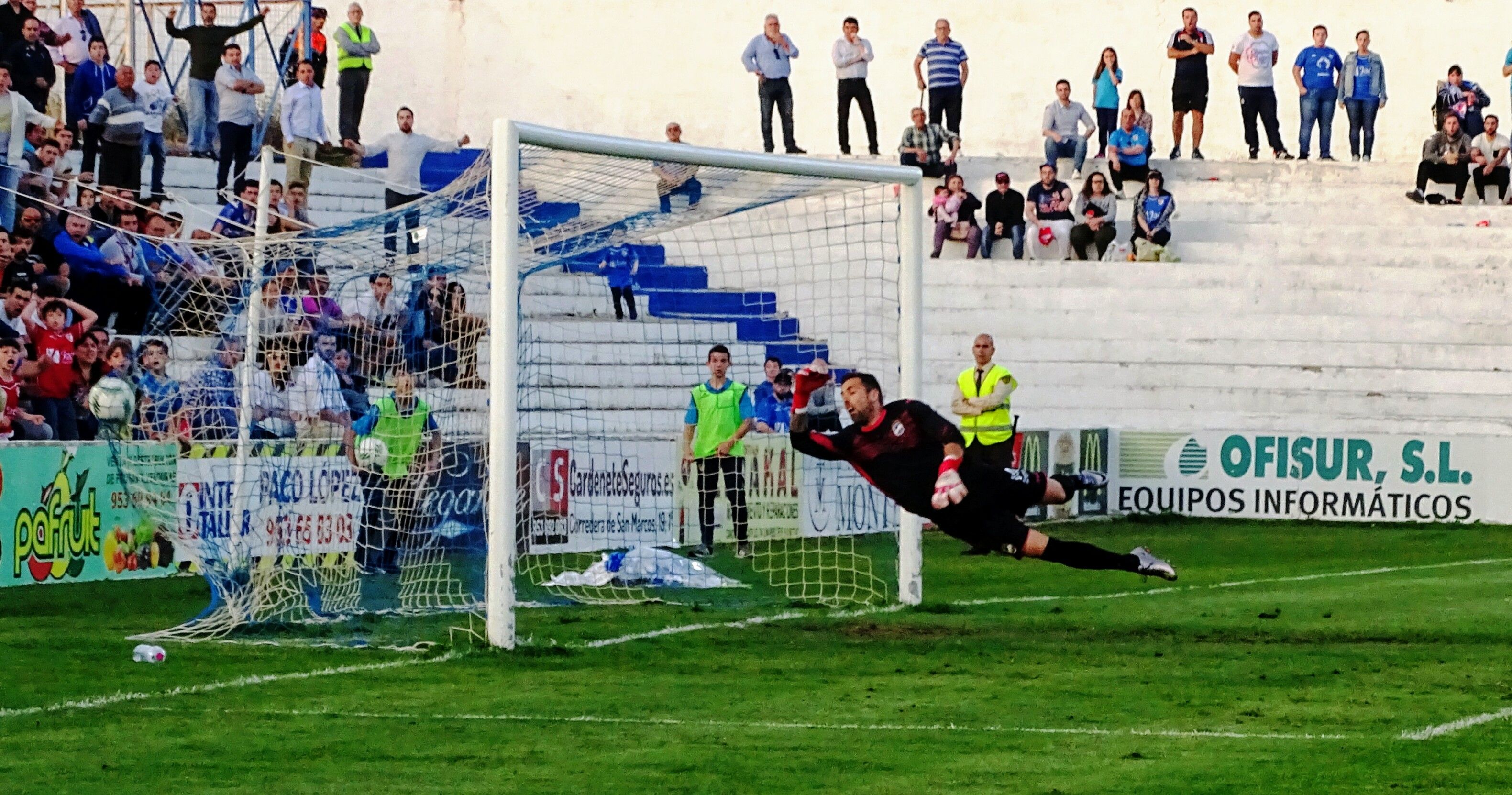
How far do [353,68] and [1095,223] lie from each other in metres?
9.61

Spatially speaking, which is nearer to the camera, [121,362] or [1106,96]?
[121,362]

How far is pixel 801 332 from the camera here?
907 inches

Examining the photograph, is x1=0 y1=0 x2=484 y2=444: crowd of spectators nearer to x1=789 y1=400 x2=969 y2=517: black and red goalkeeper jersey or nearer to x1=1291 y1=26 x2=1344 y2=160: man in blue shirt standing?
x1=789 y1=400 x2=969 y2=517: black and red goalkeeper jersey

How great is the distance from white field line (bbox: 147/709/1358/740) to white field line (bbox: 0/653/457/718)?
473mm

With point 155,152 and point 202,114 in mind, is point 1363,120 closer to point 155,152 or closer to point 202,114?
point 202,114

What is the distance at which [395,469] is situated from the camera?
562 inches

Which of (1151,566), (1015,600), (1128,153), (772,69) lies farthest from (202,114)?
(1151,566)

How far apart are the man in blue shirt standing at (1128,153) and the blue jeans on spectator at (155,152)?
1252 cm

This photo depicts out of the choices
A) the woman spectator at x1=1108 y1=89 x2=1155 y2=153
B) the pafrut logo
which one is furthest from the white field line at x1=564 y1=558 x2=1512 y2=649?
the woman spectator at x1=1108 y1=89 x2=1155 y2=153

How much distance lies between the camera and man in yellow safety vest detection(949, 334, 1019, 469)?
18.8m

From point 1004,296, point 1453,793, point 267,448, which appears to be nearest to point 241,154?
point 1004,296

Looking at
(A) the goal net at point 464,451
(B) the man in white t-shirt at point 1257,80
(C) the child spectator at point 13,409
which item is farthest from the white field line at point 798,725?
(B) the man in white t-shirt at point 1257,80

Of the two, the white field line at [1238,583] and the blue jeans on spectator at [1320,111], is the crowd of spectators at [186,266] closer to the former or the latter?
the white field line at [1238,583]

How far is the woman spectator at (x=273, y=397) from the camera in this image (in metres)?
14.3
